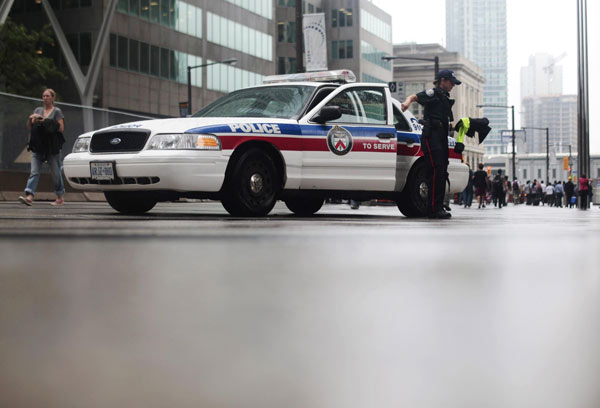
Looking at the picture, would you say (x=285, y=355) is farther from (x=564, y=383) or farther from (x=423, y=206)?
(x=423, y=206)

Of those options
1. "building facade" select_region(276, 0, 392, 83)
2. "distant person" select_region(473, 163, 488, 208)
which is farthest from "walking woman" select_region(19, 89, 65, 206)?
"building facade" select_region(276, 0, 392, 83)

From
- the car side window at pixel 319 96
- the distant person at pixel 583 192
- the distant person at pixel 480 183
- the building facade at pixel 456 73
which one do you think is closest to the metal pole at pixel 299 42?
the distant person at pixel 480 183

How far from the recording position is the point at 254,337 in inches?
74.8

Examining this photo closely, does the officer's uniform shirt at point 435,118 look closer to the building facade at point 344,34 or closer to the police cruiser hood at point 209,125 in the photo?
the police cruiser hood at point 209,125

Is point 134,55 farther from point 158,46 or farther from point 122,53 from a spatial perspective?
point 158,46

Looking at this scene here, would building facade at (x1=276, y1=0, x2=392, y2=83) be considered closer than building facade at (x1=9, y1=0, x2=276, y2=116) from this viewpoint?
No

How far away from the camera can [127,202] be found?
33.6 ft

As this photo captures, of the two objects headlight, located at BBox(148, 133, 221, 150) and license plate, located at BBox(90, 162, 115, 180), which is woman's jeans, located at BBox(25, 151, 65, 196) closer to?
license plate, located at BBox(90, 162, 115, 180)

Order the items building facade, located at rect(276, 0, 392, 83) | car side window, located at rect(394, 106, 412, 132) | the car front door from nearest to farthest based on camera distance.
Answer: the car front door < car side window, located at rect(394, 106, 412, 132) < building facade, located at rect(276, 0, 392, 83)

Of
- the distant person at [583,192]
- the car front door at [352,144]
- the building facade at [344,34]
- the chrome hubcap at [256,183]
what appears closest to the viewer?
the chrome hubcap at [256,183]

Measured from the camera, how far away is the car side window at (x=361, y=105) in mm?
10555

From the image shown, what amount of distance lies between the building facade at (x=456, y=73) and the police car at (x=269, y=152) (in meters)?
103

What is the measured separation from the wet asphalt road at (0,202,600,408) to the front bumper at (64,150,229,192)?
199 inches

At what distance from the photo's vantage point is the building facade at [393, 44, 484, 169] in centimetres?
12212
